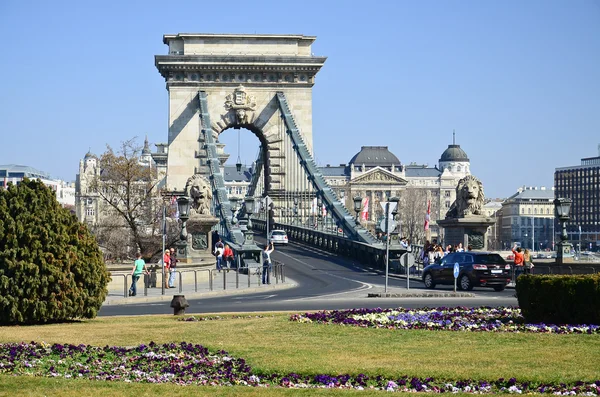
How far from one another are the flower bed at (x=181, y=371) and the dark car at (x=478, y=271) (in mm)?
23649

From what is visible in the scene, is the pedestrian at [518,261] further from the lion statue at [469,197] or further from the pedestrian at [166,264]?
the pedestrian at [166,264]

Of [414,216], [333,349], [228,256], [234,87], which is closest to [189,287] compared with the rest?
[228,256]

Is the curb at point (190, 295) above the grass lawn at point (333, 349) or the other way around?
the other way around

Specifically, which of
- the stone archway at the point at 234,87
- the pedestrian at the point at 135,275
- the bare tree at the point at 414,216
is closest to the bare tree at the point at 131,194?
the stone archway at the point at 234,87

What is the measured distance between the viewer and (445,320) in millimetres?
23922

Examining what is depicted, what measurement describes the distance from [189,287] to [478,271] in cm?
1074

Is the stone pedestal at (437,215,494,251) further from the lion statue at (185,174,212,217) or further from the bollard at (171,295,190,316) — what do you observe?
the bollard at (171,295,190,316)

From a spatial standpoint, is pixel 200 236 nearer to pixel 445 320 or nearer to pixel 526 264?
pixel 526 264

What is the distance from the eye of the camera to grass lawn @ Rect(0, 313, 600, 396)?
50.8ft

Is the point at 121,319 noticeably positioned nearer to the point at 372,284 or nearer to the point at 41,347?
the point at 41,347

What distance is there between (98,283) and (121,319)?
5.60 feet

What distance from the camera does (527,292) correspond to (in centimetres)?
2264

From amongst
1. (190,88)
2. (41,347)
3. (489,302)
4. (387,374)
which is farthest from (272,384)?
(190,88)

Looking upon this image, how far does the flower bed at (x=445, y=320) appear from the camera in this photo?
70.4 ft
